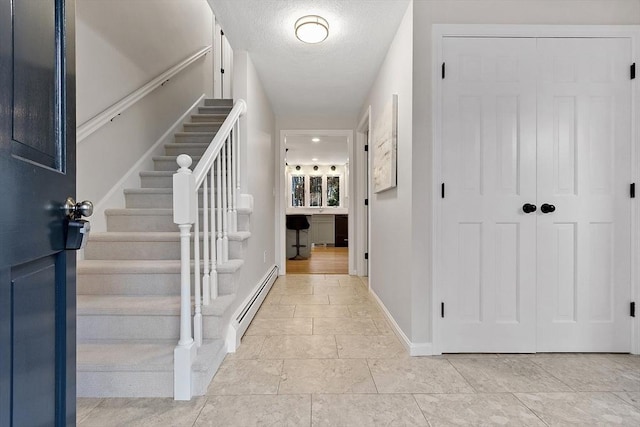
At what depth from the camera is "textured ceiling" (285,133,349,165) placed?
6.02 m

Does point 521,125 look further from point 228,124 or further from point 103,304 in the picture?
point 103,304

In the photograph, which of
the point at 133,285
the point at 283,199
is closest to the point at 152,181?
the point at 133,285

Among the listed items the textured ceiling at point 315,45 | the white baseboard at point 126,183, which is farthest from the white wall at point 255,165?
the white baseboard at point 126,183

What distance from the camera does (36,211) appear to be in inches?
24.4

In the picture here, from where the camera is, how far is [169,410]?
1369 millimetres

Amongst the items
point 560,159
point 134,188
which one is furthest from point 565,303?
point 134,188

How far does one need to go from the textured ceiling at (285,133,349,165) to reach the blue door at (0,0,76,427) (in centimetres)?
455

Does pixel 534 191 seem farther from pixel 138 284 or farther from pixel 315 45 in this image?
pixel 138 284

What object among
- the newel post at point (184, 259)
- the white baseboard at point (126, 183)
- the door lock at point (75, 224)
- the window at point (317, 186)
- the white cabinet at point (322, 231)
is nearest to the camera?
the door lock at point (75, 224)

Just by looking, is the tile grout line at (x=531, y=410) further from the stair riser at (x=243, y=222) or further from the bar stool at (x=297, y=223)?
the bar stool at (x=297, y=223)

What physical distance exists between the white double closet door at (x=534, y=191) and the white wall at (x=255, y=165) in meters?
1.47

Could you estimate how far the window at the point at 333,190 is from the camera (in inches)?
358

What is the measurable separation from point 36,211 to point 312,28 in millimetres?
2002

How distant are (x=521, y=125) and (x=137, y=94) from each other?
114 inches
